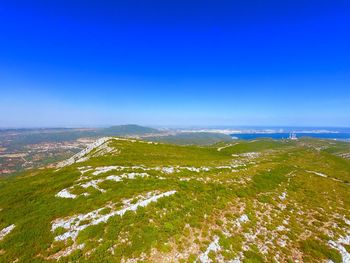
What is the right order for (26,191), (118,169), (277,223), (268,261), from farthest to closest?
(118,169), (26,191), (277,223), (268,261)

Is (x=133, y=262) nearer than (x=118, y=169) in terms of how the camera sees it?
Yes

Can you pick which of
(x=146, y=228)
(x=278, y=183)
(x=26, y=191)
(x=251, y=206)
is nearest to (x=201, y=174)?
(x=251, y=206)

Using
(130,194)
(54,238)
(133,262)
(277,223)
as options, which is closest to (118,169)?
(130,194)

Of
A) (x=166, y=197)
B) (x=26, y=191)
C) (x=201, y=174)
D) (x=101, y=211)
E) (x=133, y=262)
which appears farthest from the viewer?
(x=201, y=174)

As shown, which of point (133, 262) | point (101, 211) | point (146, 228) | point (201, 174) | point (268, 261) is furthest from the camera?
point (201, 174)

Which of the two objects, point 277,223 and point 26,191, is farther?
point 26,191

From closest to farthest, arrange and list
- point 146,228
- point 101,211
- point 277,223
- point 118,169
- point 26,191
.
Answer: point 146,228
point 101,211
point 277,223
point 26,191
point 118,169

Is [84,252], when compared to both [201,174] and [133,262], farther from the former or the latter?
[201,174]

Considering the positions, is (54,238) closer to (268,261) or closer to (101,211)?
(101,211)

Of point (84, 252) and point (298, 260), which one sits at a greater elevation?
point (84, 252)
